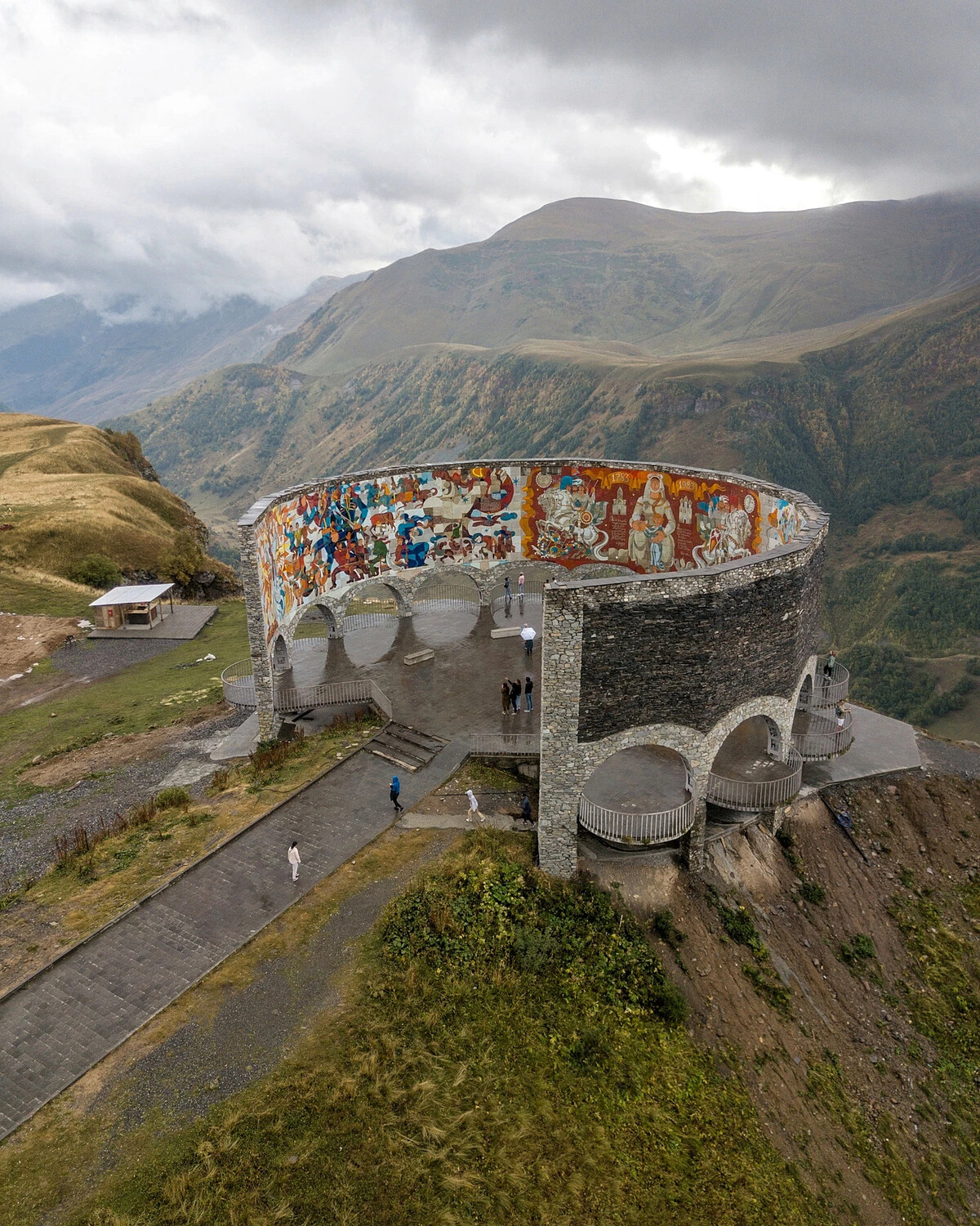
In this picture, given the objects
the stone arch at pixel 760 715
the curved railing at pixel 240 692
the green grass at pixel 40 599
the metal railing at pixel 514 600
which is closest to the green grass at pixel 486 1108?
the stone arch at pixel 760 715

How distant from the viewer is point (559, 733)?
2000 centimetres

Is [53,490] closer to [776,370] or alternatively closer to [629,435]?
[629,435]

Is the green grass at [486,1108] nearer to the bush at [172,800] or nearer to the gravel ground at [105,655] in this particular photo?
the bush at [172,800]

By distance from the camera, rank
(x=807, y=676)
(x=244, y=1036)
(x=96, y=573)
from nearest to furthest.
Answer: (x=244, y=1036)
(x=807, y=676)
(x=96, y=573)

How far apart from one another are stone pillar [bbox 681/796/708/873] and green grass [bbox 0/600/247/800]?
76.5 feet

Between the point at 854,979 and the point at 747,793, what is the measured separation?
6.53 m

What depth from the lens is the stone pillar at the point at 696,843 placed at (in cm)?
2164

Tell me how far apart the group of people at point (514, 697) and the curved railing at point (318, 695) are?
462 cm

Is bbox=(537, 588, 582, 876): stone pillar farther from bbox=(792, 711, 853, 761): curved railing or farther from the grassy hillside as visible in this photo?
the grassy hillside

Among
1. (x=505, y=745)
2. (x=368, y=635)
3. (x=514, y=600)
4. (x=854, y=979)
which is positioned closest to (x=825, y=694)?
(x=854, y=979)

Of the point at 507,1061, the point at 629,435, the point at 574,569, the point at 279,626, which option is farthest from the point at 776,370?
the point at 507,1061

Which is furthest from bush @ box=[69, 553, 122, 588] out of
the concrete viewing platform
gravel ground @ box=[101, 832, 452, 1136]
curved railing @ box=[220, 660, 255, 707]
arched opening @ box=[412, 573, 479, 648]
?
gravel ground @ box=[101, 832, 452, 1136]

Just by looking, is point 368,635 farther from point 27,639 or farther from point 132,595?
point 27,639

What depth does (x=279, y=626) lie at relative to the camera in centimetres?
2919
